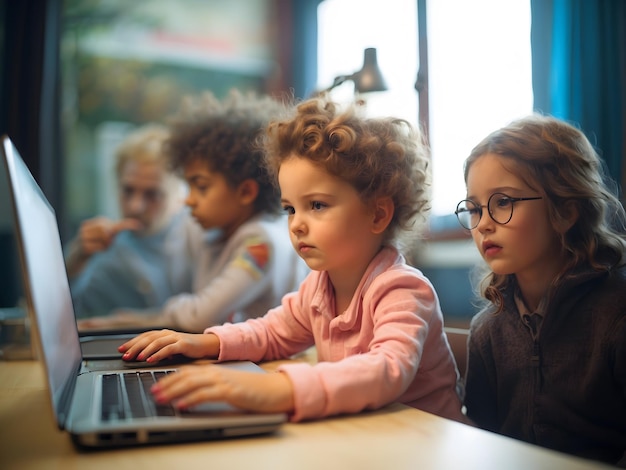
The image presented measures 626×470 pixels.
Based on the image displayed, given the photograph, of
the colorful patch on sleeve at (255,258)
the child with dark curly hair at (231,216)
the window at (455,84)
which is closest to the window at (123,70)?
the window at (455,84)

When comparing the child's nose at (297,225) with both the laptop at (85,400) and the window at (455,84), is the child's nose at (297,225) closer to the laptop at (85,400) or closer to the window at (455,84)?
the laptop at (85,400)

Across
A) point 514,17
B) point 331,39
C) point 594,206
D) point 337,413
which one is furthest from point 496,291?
point 331,39

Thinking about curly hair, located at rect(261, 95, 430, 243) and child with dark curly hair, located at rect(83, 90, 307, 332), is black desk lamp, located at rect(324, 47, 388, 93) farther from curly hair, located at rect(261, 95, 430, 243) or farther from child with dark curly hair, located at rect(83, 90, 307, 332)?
curly hair, located at rect(261, 95, 430, 243)

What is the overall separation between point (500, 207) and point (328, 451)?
0.54 metres

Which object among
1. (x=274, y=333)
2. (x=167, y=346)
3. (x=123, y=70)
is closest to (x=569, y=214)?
(x=274, y=333)

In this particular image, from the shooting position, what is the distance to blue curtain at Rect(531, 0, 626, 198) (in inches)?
69.9

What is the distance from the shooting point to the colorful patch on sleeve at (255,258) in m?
1.54

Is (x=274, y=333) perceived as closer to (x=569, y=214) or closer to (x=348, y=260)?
(x=348, y=260)

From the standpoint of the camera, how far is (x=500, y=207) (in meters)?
0.96

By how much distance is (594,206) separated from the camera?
963 mm

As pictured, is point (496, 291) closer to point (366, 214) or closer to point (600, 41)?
point (366, 214)

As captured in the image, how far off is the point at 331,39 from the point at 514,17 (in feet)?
5.07

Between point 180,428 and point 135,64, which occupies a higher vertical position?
point 135,64

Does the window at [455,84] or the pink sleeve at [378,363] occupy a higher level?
the window at [455,84]
